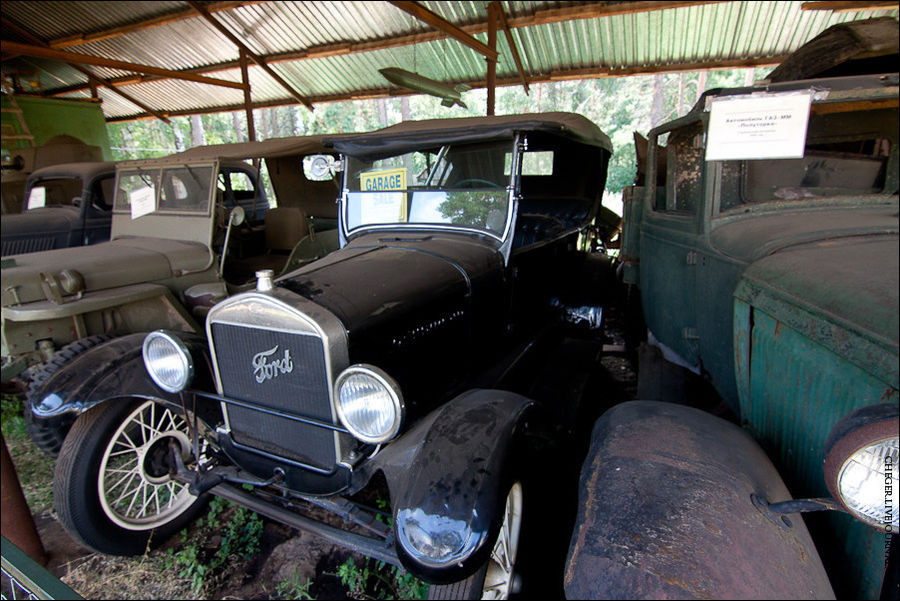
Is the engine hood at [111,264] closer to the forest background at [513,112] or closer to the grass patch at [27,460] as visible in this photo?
the grass patch at [27,460]

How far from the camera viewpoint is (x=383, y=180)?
2867 millimetres

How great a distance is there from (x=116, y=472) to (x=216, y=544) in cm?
65

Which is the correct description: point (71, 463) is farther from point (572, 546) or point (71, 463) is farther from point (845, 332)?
point (845, 332)

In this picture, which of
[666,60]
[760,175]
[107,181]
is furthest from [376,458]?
[666,60]

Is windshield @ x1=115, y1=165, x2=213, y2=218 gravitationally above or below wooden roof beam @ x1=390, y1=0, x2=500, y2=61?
below

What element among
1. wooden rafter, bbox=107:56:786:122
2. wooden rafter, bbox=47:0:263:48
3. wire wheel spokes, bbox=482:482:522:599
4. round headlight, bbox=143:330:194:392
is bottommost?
wire wheel spokes, bbox=482:482:522:599

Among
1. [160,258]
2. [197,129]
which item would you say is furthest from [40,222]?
[197,129]

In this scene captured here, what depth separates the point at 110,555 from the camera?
2357 mm

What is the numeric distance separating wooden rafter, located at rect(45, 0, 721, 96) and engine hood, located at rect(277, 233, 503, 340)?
665 centimetres

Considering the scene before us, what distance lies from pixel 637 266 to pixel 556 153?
1871mm

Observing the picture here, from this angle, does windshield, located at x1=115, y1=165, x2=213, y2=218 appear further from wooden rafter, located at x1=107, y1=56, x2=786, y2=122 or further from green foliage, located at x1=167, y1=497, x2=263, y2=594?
wooden rafter, located at x1=107, y1=56, x2=786, y2=122

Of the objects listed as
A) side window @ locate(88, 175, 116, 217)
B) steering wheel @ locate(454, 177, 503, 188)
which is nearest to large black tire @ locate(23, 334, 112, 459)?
steering wheel @ locate(454, 177, 503, 188)

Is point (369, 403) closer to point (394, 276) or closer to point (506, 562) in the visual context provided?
point (394, 276)

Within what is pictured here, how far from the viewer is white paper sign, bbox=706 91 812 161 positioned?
1.20m
